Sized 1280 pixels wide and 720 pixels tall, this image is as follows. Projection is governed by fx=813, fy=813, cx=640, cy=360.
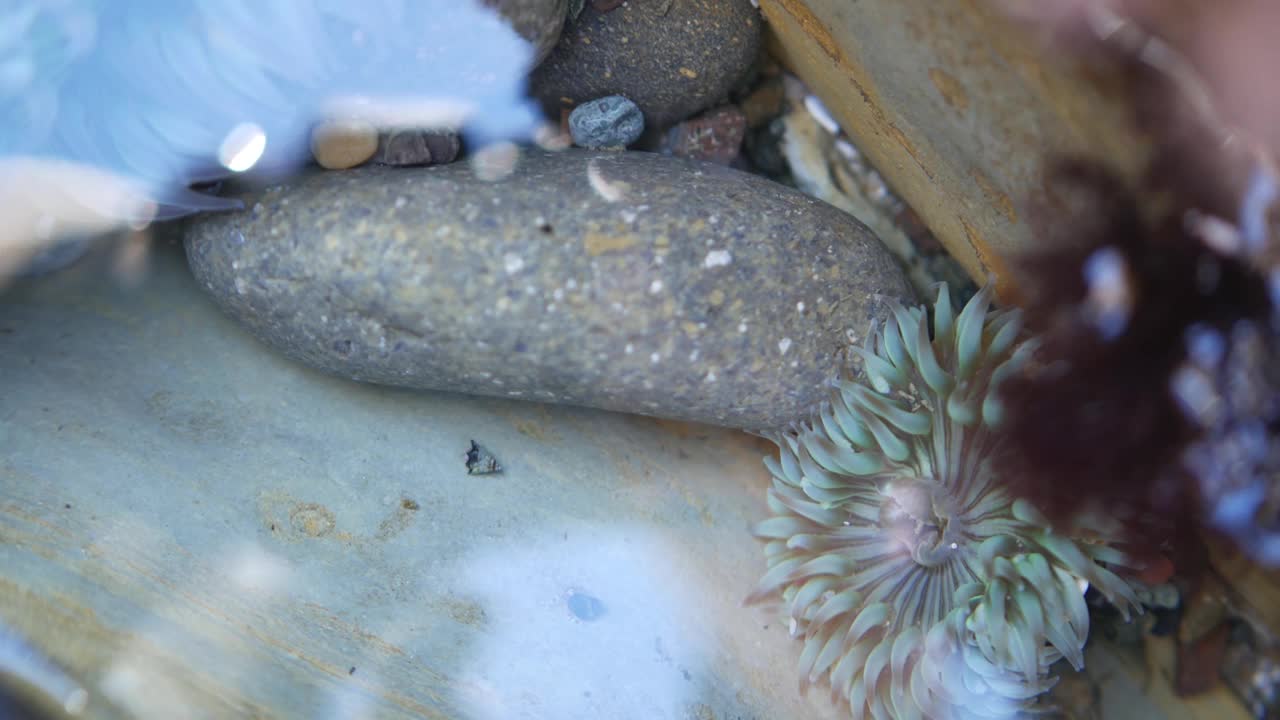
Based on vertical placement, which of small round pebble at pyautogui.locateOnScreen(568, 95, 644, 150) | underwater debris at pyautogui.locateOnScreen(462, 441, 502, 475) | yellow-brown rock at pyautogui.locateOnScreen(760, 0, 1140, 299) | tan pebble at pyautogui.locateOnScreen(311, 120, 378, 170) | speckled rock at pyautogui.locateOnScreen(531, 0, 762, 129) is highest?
yellow-brown rock at pyautogui.locateOnScreen(760, 0, 1140, 299)

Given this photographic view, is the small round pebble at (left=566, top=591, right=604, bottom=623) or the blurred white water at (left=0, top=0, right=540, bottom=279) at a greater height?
the blurred white water at (left=0, top=0, right=540, bottom=279)

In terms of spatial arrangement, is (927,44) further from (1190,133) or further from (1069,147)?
(1190,133)

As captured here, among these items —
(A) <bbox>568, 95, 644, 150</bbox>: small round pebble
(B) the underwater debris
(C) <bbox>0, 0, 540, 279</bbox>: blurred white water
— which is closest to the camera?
(C) <bbox>0, 0, 540, 279</bbox>: blurred white water

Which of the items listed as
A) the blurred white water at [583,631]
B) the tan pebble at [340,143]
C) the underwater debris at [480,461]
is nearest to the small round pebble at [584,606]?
the blurred white water at [583,631]

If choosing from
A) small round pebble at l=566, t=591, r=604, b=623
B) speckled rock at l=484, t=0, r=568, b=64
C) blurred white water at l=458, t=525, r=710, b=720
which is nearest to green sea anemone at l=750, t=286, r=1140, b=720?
blurred white water at l=458, t=525, r=710, b=720

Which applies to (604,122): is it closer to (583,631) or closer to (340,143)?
(340,143)

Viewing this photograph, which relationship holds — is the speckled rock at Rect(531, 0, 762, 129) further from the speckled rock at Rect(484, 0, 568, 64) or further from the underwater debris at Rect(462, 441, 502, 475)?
the underwater debris at Rect(462, 441, 502, 475)

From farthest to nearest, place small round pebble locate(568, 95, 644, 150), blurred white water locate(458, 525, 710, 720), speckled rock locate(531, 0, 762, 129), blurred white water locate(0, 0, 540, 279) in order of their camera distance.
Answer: small round pebble locate(568, 95, 644, 150), speckled rock locate(531, 0, 762, 129), blurred white water locate(458, 525, 710, 720), blurred white water locate(0, 0, 540, 279)
